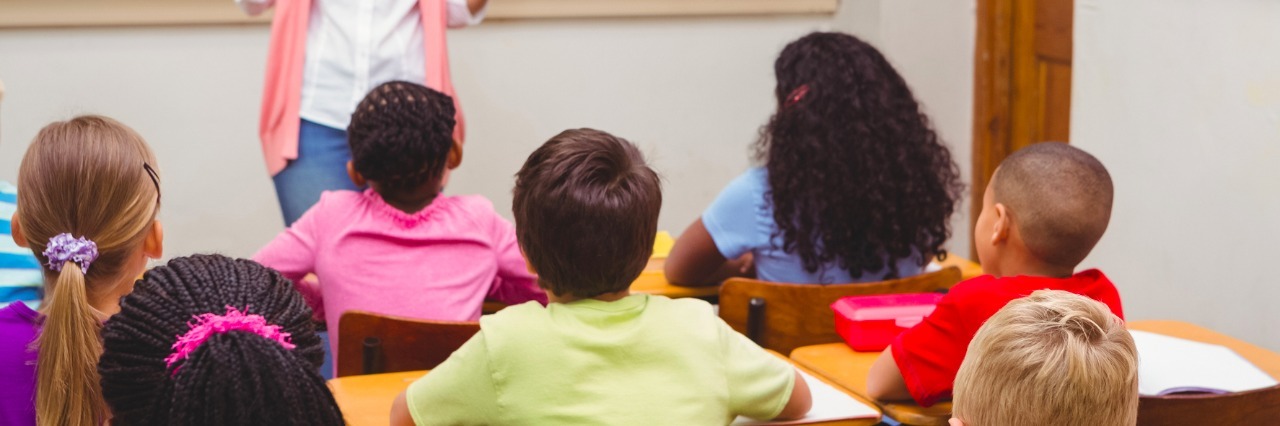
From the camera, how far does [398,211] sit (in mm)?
2400

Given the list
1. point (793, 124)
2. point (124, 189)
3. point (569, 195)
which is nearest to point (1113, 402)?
point (569, 195)

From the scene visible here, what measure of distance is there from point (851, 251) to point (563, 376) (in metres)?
1.15

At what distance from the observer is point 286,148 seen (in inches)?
117

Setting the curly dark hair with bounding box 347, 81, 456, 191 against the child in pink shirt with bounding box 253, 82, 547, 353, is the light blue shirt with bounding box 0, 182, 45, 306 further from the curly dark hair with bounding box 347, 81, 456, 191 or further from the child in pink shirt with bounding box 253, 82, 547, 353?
the curly dark hair with bounding box 347, 81, 456, 191

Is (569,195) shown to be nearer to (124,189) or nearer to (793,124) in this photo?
(124,189)

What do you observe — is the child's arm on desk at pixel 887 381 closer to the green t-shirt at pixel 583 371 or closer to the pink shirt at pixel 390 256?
the green t-shirt at pixel 583 371

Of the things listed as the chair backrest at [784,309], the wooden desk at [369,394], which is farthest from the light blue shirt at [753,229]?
the wooden desk at [369,394]

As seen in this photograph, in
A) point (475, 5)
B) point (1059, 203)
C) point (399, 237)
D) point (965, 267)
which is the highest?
point (475, 5)

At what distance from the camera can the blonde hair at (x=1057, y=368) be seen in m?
1.24

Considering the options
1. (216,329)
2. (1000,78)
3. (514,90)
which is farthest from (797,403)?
(514,90)

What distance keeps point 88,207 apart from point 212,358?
48cm

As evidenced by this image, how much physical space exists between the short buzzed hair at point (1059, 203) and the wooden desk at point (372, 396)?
0.38m

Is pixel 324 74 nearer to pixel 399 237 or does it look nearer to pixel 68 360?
pixel 399 237

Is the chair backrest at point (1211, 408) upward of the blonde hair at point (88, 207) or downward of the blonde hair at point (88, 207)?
downward
